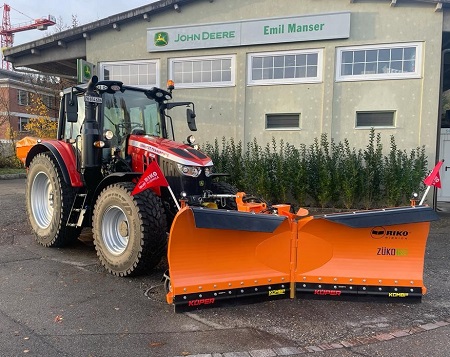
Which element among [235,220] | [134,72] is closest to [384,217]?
[235,220]

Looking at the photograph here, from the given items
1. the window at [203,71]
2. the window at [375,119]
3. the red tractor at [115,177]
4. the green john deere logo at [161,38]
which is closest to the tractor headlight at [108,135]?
the red tractor at [115,177]

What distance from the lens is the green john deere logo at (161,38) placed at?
1184 cm

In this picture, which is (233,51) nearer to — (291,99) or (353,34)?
(291,99)

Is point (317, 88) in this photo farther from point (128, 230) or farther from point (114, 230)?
point (128, 230)

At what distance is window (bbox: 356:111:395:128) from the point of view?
10617mm

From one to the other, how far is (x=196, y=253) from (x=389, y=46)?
8.78m

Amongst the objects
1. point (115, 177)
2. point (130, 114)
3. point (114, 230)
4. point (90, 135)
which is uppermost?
point (130, 114)

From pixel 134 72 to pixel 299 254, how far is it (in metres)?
9.91

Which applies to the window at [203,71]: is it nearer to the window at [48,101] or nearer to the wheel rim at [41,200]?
the wheel rim at [41,200]

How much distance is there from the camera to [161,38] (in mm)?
11867

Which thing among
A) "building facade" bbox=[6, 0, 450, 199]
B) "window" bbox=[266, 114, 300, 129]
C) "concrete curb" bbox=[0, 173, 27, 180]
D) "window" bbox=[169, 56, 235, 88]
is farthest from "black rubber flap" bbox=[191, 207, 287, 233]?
"concrete curb" bbox=[0, 173, 27, 180]

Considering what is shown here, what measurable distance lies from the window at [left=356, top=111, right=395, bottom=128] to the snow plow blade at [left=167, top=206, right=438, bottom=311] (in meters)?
7.01

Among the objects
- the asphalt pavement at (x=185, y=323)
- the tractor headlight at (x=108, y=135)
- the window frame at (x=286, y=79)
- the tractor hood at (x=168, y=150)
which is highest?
the window frame at (x=286, y=79)

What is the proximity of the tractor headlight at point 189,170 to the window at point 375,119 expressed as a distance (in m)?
6.78
